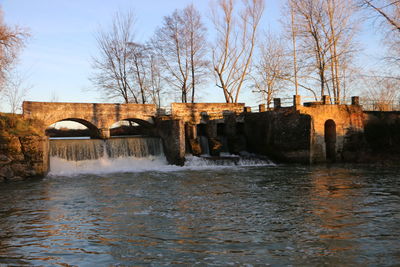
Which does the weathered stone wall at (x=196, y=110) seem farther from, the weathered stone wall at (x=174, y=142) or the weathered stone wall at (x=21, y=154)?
the weathered stone wall at (x=21, y=154)

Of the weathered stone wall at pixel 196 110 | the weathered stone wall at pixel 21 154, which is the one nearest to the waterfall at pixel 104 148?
the weathered stone wall at pixel 21 154

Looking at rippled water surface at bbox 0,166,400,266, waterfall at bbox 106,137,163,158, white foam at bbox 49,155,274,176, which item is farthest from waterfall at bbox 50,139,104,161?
rippled water surface at bbox 0,166,400,266

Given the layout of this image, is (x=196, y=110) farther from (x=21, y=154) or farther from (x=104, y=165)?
(x=21, y=154)

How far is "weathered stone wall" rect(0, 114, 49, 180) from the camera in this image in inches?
640

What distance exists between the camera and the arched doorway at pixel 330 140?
23453 millimetres

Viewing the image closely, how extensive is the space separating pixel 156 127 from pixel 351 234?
20014mm

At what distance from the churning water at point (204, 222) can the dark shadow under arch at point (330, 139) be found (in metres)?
7.75

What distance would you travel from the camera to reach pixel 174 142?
23.1m

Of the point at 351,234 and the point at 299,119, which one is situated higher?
the point at 299,119

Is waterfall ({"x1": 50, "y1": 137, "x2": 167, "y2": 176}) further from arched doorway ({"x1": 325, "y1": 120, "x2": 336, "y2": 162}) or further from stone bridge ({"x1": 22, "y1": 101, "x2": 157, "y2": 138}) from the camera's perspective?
arched doorway ({"x1": 325, "y1": 120, "x2": 336, "y2": 162})

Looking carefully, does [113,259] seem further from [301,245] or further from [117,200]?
[117,200]

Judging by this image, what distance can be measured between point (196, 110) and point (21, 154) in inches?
552

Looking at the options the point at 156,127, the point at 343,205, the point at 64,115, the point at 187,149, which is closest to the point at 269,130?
the point at 187,149

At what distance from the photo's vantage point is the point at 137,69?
33.1 metres
